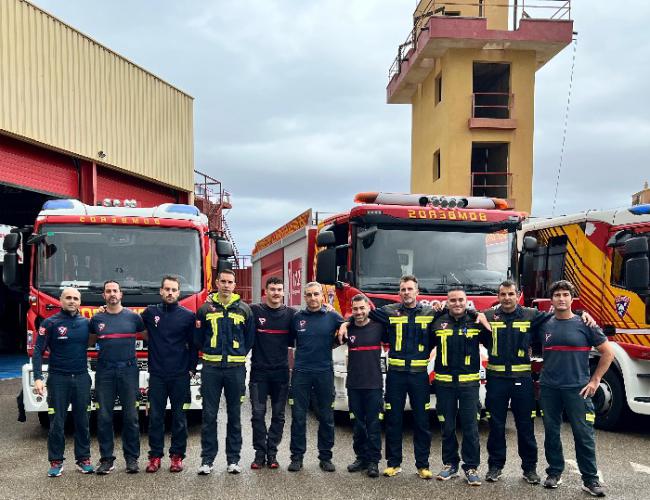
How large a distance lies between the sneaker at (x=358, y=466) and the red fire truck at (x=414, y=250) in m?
1.39

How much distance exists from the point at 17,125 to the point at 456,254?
361 inches

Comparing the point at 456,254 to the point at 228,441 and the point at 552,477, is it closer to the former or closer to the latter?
the point at 552,477

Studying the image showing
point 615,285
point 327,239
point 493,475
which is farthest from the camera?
point 615,285

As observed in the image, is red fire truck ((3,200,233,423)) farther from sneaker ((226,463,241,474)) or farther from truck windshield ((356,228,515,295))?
truck windshield ((356,228,515,295))

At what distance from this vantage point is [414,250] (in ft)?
25.6

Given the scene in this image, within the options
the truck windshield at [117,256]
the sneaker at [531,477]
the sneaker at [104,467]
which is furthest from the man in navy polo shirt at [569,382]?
the truck windshield at [117,256]

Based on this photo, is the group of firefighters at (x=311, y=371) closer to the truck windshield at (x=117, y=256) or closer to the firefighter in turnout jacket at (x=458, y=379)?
the firefighter in turnout jacket at (x=458, y=379)

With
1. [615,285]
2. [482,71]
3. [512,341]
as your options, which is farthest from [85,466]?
[482,71]

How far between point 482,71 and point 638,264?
17.6 m

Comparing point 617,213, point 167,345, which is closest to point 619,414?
point 617,213

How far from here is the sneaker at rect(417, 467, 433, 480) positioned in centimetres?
596

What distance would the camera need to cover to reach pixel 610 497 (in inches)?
217

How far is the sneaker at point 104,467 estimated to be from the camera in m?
6.02

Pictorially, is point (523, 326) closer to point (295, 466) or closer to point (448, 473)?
point (448, 473)
